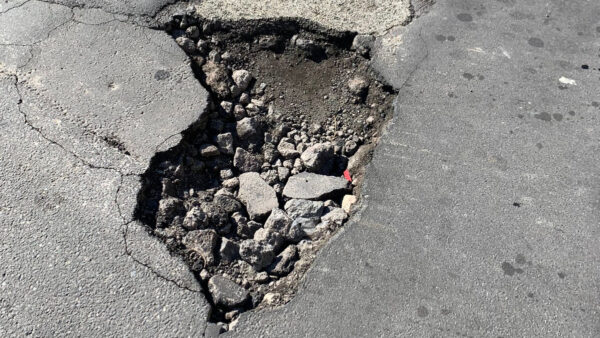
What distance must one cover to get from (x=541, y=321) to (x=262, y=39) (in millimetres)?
2557

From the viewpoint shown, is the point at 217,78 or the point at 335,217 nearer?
the point at 335,217

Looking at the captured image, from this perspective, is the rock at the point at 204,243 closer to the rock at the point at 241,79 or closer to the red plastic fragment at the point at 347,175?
the red plastic fragment at the point at 347,175

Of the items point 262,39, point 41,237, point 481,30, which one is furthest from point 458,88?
point 41,237

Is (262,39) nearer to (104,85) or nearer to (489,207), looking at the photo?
(104,85)

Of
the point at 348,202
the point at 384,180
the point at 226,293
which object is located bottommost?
the point at 226,293

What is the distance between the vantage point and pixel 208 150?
10.7 feet

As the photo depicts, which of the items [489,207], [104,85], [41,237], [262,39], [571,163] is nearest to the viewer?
[41,237]

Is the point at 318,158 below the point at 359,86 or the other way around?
below

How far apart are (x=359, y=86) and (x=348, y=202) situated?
0.94 meters

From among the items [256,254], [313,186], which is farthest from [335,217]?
[256,254]

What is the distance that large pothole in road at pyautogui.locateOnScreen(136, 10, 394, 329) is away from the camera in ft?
9.37

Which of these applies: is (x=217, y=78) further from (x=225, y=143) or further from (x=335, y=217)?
(x=335, y=217)

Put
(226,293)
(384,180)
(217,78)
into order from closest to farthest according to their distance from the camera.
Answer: (226,293), (384,180), (217,78)

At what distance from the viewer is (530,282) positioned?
2.72 m
